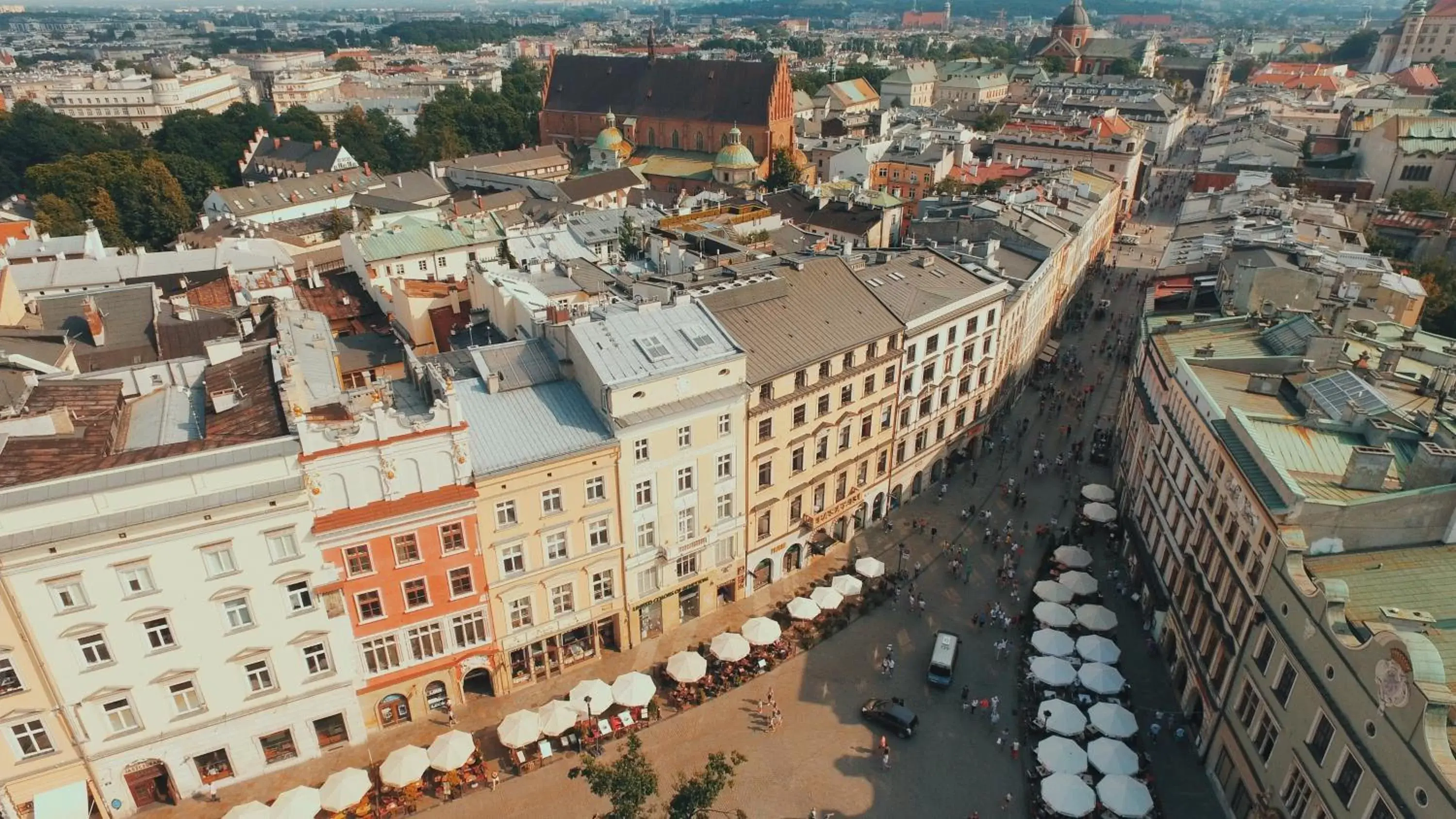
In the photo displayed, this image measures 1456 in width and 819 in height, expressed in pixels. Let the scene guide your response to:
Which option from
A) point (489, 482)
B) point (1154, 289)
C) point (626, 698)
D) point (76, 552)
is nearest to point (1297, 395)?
point (1154, 289)

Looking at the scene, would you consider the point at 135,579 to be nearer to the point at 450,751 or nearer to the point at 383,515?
the point at 383,515

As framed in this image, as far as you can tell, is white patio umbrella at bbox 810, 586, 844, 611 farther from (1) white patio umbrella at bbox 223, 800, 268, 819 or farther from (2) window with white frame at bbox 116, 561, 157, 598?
(2) window with white frame at bbox 116, 561, 157, 598

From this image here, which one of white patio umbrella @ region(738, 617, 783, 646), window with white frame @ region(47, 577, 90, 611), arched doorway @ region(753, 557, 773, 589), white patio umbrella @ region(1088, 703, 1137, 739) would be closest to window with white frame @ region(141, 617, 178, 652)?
window with white frame @ region(47, 577, 90, 611)

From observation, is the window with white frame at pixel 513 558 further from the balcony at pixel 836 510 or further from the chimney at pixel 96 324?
the chimney at pixel 96 324

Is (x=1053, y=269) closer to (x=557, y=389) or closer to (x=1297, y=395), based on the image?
(x=1297, y=395)

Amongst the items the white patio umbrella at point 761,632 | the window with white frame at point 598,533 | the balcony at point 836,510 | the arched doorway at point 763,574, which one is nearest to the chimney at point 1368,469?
the balcony at point 836,510
